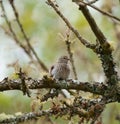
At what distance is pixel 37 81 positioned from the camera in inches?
138

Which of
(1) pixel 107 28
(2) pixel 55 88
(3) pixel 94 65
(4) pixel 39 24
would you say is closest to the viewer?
(2) pixel 55 88

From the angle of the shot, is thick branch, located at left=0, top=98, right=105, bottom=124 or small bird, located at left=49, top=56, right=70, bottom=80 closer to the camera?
thick branch, located at left=0, top=98, right=105, bottom=124

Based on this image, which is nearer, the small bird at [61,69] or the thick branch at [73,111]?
the thick branch at [73,111]

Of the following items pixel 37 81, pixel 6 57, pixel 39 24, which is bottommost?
pixel 37 81

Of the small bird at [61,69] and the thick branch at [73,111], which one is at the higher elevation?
the small bird at [61,69]

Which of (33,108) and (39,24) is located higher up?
(39,24)

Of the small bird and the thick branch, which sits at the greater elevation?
the small bird

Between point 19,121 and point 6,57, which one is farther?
point 6,57

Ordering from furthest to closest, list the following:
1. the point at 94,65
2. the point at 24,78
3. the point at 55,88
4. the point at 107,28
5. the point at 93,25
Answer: the point at 107,28 → the point at 94,65 → the point at 55,88 → the point at 24,78 → the point at 93,25

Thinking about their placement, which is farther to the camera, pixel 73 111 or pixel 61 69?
pixel 61 69

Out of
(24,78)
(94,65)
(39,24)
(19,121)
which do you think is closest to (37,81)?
(24,78)

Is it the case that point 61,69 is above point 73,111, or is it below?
above

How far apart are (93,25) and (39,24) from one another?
8.18 m

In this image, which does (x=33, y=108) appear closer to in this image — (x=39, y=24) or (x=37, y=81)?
(x=37, y=81)
